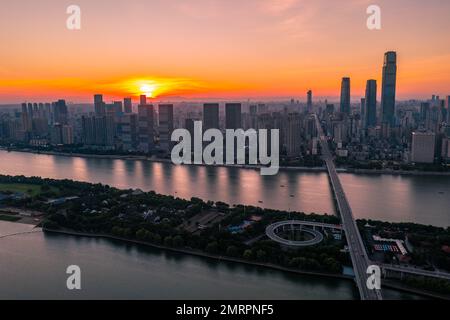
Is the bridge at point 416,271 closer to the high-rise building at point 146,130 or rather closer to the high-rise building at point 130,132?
the high-rise building at point 146,130

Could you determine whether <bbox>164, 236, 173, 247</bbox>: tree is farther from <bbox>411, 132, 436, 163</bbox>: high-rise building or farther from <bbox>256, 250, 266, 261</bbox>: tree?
<bbox>411, 132, 436, 163</bbox>: high-rise building

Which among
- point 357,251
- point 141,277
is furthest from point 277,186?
point 141,277

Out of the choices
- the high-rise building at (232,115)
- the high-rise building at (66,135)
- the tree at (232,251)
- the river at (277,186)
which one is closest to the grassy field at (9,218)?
the river at (277,186)

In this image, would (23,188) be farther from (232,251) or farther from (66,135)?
(66,135)

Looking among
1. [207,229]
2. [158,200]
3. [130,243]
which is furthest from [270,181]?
[130,243]

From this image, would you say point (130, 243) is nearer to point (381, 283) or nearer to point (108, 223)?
point (108, 223)

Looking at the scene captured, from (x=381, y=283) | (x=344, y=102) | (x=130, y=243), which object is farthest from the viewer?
(x=344, y=102)

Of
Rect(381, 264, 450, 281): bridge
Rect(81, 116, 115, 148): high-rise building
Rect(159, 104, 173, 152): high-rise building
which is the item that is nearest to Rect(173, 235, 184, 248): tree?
Rect(381, 264, 450, 281): bridge
